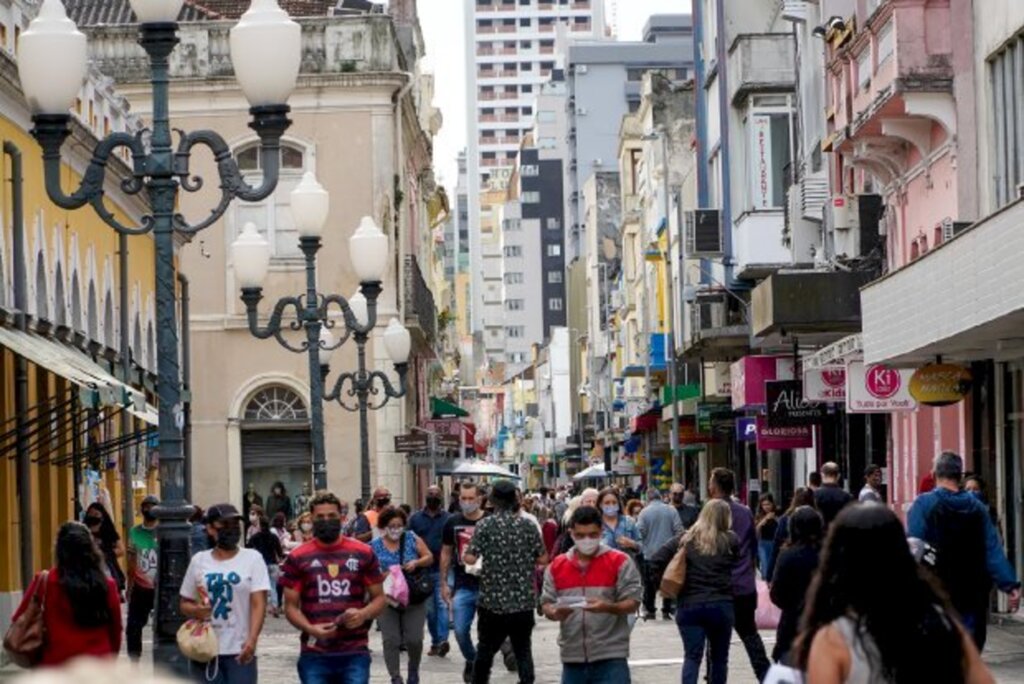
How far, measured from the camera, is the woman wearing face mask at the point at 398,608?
67.3ft

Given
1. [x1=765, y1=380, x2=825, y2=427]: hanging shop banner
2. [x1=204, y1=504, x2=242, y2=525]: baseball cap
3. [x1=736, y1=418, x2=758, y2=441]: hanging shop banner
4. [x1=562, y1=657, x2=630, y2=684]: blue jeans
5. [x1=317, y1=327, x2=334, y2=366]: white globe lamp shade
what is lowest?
[x1=562, y1=657, x2=630, y2=684]: blue jeans

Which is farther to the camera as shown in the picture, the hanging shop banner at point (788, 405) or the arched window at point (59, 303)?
the hanging shop banner at point (788, 405)

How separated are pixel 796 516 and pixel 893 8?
48.6ft

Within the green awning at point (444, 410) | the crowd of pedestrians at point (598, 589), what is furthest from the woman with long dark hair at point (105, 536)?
the green awning at point (444, 410)

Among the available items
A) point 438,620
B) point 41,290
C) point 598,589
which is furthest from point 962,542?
point 41,290

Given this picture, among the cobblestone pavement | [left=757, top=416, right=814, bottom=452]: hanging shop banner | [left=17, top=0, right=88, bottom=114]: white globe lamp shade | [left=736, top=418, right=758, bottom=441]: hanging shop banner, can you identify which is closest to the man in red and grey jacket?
[left=17, top=0, right=88, bottom=114]: white globe lamp shade

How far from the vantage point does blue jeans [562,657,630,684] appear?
14.4 meters

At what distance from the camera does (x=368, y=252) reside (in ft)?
89.8

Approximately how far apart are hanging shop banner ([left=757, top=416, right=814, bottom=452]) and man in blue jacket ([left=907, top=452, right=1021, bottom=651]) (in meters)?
20.5

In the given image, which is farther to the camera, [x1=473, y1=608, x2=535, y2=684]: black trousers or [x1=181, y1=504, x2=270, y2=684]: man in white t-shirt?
[x1=473, y1=608, x2=535, y2=684]: black trousers

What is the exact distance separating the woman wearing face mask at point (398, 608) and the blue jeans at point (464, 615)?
0.91 metres

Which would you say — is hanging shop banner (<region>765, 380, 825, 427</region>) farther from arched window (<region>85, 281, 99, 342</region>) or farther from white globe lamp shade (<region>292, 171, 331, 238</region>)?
white globe lamp shade (<region>292, 171, 331, 238</region>)

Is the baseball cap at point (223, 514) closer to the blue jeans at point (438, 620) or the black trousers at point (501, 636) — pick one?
the black trousers at point (501, 636)

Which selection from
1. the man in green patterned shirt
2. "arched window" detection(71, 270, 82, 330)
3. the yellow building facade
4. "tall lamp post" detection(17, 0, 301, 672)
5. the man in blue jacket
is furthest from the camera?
"arched window" detection(71, 270, 82, 330)
